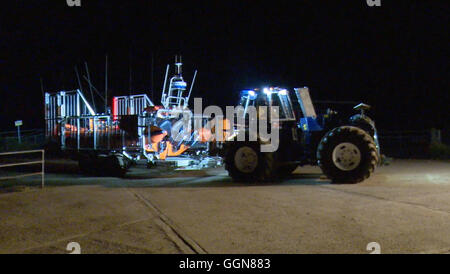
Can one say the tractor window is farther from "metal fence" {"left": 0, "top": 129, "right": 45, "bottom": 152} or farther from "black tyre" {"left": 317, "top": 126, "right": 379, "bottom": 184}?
"metal fence" {"left": 0, "top": 129, "right": 45, "bottom": 152}

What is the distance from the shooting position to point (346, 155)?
11.3 metres

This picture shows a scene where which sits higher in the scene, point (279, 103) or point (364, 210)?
point (279, 103)

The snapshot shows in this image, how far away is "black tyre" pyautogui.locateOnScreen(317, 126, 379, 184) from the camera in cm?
1106

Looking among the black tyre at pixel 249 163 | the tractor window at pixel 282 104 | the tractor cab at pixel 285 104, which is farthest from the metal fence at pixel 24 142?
the tractor window at pixel 282 104

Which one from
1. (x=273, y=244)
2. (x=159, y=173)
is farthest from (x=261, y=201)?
(x=159, y=173)

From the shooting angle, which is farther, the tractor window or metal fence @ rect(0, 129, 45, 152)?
metal fence @ rect(0, 129, 45, 152)

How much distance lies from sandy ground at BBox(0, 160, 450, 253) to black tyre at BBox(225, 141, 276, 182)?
28.5 inches

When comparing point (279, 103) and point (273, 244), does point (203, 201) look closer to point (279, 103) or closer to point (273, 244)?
point (273, 244)

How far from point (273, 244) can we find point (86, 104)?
12.0 metres

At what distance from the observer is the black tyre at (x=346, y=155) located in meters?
11.1

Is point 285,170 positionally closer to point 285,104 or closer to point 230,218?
point 285,104

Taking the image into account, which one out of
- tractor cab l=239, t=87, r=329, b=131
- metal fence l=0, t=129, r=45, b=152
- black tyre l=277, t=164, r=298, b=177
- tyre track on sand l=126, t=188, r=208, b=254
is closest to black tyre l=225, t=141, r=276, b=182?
tractor cab l=239, t=87, r=329, b=131

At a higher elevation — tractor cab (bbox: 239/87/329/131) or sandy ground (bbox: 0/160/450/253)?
tractor cab (bbox: 239/87/329/131)

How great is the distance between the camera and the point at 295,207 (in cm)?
809
